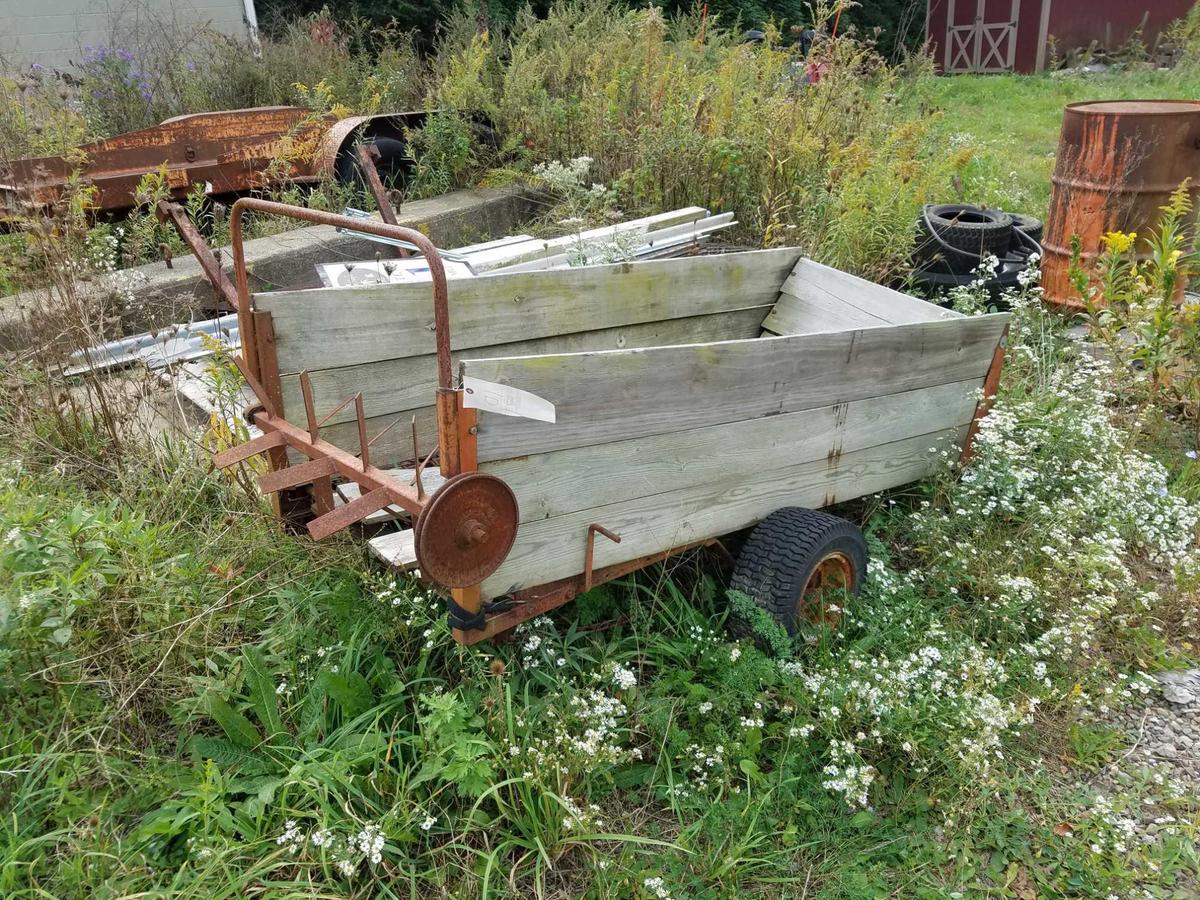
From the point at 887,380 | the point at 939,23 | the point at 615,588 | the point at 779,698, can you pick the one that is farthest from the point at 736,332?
the point at 939,23

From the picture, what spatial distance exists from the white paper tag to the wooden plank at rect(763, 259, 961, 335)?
183cm

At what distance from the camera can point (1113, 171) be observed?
4879mm

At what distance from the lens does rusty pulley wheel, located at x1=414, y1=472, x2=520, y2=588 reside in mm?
1894

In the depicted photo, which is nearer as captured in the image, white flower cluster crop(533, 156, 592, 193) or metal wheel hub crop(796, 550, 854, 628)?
metal wheel hub crop(796, 550, 854, 628)

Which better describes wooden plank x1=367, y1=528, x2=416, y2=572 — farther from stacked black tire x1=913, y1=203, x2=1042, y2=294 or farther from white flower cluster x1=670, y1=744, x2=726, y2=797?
stacked black tire x1=913, y1=203, x2=1042, y2=294

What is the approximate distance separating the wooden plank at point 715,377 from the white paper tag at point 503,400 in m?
0.04

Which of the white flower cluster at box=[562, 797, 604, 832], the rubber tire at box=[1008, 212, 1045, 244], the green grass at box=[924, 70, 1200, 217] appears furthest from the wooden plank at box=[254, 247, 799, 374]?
the green grass at box=[924, 70, 1200, 217]

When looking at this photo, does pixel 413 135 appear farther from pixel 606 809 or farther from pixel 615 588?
pixel 606 809

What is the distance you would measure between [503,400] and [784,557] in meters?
1.13

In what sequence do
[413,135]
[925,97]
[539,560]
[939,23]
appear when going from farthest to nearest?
[939,23] < [925,97] < [413,135] < [539,560]

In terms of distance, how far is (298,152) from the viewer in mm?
5898

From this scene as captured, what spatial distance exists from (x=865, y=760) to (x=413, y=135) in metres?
5.51

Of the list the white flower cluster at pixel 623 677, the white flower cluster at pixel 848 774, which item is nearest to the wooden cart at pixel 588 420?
the white flower cluster at pixel 623 677

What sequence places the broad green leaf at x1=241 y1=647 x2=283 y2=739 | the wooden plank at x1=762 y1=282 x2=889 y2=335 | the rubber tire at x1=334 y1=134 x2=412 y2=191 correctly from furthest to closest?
the rubber tire at x1=334 y1=134 x2=412 y2=191, the wooden plank at x1=762 y1=282 x2=889 y2=335, the broad green leaf at x1=241 y1=647 x2=283 y2=739
